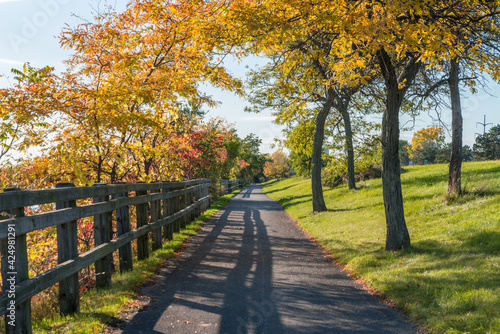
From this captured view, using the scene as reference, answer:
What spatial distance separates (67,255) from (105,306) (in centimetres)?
93

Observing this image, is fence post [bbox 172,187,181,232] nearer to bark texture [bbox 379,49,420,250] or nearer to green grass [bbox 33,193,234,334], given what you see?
green grass [bbox 33,193,234,334]

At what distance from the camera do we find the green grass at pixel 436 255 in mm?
4895

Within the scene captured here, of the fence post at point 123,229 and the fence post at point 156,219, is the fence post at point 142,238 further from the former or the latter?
the fence post at point 123,229

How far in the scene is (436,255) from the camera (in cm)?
764

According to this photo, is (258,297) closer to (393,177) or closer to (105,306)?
(105,306)

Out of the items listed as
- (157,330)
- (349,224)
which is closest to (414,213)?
(349,224)

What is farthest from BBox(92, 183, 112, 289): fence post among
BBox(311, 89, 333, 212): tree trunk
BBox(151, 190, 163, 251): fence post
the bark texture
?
BBox(311, 89, 333, 212): tree trunk

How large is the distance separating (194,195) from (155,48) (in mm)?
7600

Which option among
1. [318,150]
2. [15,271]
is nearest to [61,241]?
[15,271]

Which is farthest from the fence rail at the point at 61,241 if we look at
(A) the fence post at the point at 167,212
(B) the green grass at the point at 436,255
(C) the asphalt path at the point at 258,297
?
(B) the green grass at the point at 436,255

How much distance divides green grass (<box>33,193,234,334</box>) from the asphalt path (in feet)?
0.79

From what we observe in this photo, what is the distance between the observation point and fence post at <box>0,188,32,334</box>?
3.62 metres

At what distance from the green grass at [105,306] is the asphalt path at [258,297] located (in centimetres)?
24

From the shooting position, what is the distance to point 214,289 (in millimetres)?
6344
